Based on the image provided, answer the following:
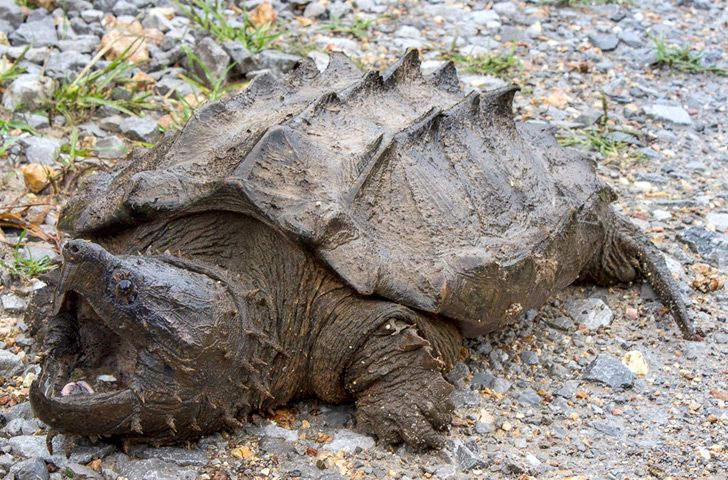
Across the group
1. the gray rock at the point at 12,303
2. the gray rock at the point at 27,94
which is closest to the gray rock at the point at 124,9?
the gray rock at the point at 27,94

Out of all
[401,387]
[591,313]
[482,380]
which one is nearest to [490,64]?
[591,313]

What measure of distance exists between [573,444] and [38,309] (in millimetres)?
1930

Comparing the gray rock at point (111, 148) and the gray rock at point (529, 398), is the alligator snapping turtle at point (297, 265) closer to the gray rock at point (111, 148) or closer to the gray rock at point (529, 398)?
the gray rock at point (529, 398)

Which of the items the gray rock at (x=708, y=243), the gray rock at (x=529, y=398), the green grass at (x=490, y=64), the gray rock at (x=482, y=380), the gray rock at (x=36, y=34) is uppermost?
the gray rock at (x=36, y=34)

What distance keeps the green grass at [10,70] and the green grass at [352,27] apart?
2035 millimetres

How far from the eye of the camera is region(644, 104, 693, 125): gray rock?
5.90 metres

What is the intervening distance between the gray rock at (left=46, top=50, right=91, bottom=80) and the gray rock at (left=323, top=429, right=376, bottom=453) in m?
3.04

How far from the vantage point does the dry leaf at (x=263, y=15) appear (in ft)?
21.2

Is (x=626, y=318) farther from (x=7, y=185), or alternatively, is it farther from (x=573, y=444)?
(x=7, y=185)

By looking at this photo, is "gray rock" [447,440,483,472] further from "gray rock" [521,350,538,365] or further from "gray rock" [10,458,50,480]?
"gray rock" [10,458,50,480]

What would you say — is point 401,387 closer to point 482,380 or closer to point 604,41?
point 482,380

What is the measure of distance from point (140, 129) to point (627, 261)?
2559 mm

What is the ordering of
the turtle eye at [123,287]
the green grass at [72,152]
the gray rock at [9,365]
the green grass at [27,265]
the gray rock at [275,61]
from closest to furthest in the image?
the turtle eye at [123,287] → the gray rock at [9,365] → the green grass at [27,265] → the green grass at [72,152] → the gray rock at [275,61]

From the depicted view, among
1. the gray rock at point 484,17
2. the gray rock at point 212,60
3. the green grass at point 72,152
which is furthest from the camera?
the gray rock at point 484,17
